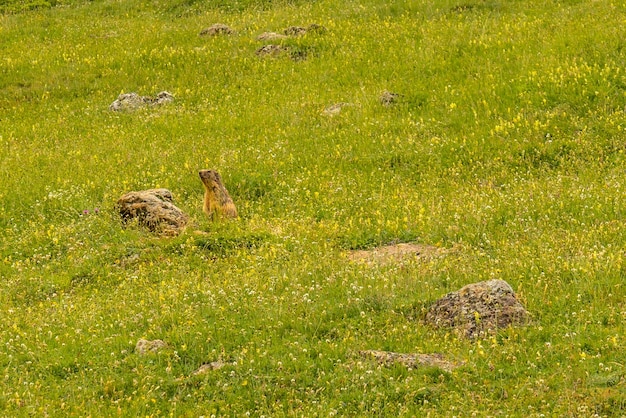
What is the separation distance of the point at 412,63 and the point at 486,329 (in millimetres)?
14497

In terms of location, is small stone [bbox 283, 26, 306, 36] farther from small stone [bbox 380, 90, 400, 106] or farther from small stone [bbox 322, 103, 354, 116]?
small stone [bbox 380, 90, 400, 106]

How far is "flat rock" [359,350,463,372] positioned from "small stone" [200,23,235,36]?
69.0 ft

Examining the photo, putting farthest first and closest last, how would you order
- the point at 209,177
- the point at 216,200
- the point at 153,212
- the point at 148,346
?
the point at 216,200, the point at 209,177, the point at 153,212, the point at 148,346

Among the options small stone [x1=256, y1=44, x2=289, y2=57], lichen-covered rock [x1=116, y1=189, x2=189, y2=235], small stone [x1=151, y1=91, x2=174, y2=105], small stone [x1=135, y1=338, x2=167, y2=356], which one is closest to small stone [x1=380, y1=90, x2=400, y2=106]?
small stone [x1=256, y1=44, x2=289, y2=57]

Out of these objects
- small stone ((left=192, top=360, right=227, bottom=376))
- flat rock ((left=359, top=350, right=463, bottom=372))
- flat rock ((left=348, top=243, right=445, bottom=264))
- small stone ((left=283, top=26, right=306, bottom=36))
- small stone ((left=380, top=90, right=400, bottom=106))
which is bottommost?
flat rock ((left=348, top=243, right=445, bottom=264))

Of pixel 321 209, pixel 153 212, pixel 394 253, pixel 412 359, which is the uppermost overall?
pixel 412 359

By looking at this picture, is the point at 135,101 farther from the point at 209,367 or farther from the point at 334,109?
the point at 209,367

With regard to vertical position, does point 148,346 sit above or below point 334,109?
above

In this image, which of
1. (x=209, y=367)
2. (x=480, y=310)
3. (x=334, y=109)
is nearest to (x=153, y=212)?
(x=209, y=367)

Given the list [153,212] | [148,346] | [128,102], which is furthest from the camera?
[128,102]

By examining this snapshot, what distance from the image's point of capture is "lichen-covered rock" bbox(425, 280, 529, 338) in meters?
9.85

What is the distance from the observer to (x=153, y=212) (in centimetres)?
1511

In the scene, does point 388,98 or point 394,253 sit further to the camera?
point 388,98

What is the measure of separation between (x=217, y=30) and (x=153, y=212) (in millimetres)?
15215
